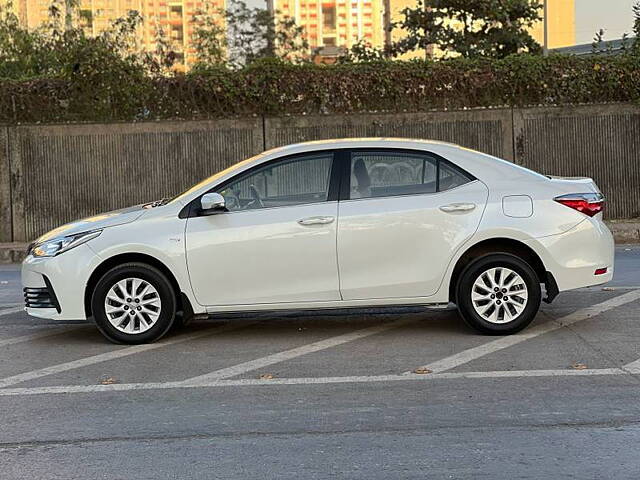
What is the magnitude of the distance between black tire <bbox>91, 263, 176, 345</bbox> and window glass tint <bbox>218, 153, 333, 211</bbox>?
0.79m

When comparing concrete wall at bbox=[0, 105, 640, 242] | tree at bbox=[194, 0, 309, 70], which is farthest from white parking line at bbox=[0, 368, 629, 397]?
tree at bbox=[194, 0, 309, 70]

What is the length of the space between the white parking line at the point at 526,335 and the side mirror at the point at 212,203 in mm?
2093

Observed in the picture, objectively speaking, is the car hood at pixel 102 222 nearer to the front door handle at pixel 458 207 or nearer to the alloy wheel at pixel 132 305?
the alloy wheel at pixel 132 305

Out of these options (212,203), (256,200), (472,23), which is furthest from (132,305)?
(472,23)

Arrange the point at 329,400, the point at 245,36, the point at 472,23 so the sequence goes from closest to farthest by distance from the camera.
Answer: the point at 329,400
the point at 472,23
the point at 245,36

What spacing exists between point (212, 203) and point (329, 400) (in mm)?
2379

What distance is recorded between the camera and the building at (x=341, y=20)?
39.5m

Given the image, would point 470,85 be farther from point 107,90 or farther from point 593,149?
point 107,90

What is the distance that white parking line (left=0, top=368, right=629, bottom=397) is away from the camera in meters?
7.30

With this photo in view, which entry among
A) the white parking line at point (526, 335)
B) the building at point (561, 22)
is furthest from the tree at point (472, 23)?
the white parking line at point (526, 335)

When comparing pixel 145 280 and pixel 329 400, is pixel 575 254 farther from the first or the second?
pixel 145 280

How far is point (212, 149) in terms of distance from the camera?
18.4 m

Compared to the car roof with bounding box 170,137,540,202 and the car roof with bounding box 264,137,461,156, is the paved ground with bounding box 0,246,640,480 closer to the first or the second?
the car roof with bounding box 170,137,540,202

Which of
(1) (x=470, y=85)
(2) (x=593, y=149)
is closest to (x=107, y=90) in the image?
(1) (x=470, y=85)
